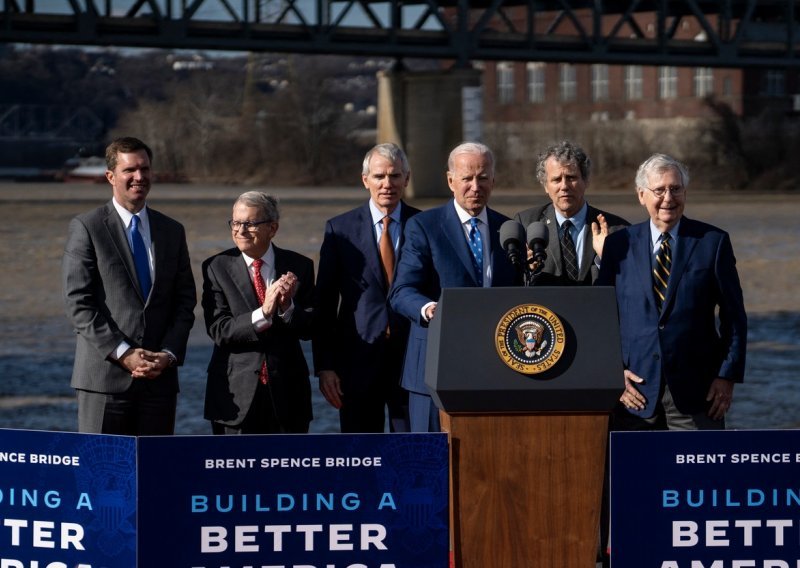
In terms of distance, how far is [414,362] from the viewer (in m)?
6.66

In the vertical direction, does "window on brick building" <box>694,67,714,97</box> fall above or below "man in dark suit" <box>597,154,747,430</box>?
above

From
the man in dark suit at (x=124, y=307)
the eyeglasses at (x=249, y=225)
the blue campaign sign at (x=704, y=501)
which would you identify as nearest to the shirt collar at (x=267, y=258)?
the eyeglasses at (x=249, y=225)

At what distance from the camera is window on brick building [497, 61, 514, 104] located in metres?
95.2

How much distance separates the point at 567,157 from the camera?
273 inches

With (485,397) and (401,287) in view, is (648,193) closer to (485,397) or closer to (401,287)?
(401,287)

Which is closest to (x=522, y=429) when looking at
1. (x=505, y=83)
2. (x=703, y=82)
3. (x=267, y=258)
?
(x=267, y=258)

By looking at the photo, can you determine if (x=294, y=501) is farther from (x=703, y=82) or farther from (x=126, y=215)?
(x=703, y=82)

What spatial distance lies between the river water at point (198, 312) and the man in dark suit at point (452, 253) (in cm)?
697

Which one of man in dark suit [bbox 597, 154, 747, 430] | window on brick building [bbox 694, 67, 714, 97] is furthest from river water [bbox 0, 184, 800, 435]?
window on brick building [bbox 694, 67, 714, 97]

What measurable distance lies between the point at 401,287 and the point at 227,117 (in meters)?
81.8

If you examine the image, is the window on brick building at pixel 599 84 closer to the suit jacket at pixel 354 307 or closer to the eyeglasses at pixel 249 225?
the suit jacket at pixel 354 307

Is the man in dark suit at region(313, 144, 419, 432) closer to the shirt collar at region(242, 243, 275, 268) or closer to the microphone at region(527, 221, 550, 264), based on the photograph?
the shirt collar at region(242, 243, 275, 268)

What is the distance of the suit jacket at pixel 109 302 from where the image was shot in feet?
22.0

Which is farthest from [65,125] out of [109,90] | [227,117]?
[227,117]
